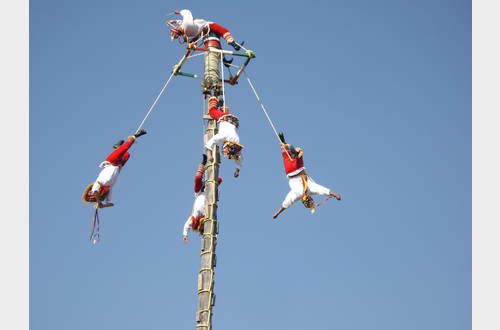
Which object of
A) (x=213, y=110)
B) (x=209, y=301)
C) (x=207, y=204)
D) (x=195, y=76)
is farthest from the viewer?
(x=195, y=76)

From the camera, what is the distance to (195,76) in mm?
13016

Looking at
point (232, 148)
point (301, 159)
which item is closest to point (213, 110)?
point (232, 148)

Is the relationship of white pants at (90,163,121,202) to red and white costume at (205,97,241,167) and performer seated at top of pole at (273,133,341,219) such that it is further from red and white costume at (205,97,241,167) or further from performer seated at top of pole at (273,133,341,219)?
performer seated at top of pole at (273,133,341,219)

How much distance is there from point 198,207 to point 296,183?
1.77 m

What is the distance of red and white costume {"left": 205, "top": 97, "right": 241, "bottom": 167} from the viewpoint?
38.4ft

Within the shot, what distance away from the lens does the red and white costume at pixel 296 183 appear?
1222cm

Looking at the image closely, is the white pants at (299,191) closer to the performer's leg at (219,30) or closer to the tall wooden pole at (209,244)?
the tall wooden pole at (209,244)

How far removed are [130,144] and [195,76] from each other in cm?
175

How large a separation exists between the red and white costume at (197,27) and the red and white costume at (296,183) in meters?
2.55

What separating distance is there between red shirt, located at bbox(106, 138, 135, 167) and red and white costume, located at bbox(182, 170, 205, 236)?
1280mm

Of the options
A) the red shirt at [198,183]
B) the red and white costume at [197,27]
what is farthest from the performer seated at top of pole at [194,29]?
the red shirt at [198,183]

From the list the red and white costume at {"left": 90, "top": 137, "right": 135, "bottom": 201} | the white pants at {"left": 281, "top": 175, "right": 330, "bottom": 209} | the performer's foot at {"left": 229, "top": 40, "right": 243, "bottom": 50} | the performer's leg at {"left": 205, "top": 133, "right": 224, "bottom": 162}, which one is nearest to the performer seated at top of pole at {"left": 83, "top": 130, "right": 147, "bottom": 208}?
the red and white costume at {"left": 90, "top": 137, "right": 135, "bottom": 201}

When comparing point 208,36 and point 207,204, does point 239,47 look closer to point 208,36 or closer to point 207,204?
point 208,36

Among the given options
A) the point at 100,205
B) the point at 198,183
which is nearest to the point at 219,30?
the point at 198,183
